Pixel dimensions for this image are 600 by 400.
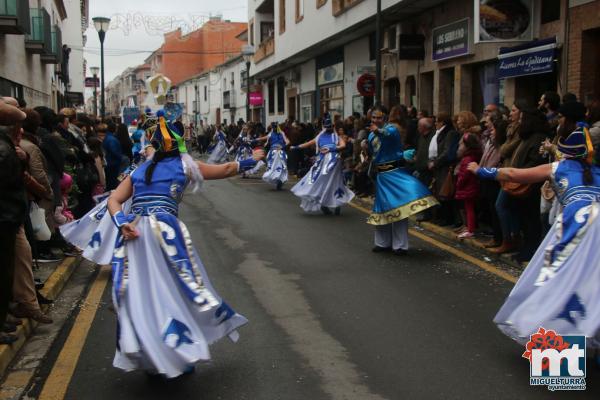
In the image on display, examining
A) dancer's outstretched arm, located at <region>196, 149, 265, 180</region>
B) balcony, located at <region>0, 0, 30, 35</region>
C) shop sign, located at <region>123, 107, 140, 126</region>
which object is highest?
balcony, located at <region>0, 0, 30, 35</region>

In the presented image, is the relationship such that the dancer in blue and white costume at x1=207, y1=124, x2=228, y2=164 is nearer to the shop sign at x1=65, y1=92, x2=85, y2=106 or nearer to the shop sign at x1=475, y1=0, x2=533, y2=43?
the shop sign at x1=65, y1=92, x2=85, y2=106

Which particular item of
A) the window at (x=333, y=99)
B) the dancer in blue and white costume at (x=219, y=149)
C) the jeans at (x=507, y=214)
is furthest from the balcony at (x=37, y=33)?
the jeans at (x=507, y=214)

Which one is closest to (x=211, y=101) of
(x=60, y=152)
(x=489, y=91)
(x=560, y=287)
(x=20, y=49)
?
(x=20, y=49)

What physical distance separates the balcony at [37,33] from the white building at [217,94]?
2769 cm

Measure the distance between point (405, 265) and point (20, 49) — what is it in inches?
609

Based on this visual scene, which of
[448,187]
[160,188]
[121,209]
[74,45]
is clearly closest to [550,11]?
[448,187]

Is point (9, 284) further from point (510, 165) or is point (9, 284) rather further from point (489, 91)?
point (489, 91)

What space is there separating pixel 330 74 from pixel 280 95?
36.4 ft

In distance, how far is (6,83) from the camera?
702 inches

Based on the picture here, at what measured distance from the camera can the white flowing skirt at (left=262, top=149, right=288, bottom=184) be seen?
1873 centimetres

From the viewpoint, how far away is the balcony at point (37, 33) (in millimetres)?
21375

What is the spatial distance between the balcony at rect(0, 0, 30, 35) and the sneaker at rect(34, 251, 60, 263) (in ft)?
28.4

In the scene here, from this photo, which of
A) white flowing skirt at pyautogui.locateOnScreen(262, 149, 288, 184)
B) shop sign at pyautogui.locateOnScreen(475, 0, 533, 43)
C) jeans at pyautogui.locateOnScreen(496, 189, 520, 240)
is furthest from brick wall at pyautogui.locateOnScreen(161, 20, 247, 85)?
jeans at pyautogui.locateOnScreen(496, 189, 520, 240)

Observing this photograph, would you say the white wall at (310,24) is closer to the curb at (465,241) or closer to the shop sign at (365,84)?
the shop sign at (365,84)
